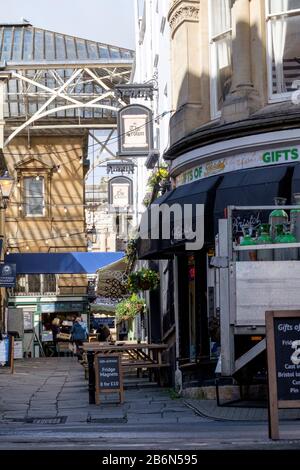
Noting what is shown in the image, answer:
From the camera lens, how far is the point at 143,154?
2555cm

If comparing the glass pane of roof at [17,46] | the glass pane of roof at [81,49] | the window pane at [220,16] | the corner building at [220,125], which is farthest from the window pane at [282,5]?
the glass pane of roof at [17,46]

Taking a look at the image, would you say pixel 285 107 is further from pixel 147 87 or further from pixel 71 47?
pixel 71 47

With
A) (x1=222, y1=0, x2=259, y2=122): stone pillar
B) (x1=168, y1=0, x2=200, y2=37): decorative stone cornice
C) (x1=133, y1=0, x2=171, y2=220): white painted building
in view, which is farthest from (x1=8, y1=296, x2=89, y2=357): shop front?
(x1=222, y1=0, x2=259, y2=122): stone pillar

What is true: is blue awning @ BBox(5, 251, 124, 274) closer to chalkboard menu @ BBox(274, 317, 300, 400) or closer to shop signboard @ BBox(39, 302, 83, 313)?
shop signboard @ BBox(39, 302, 83, 313)

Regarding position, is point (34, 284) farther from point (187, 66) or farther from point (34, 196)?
point (187, 66)

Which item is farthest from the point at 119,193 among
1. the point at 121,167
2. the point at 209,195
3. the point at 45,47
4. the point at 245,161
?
the point at 209,195

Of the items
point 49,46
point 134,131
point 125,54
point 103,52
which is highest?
point 49,46

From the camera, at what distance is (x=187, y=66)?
18.1 meters

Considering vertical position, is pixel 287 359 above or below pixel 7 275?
below

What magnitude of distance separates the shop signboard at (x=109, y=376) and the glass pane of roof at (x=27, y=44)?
37278 millimetres

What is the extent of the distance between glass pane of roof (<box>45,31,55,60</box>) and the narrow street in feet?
106

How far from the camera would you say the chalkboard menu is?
32.3ft

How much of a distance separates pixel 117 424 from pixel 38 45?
4253 cm

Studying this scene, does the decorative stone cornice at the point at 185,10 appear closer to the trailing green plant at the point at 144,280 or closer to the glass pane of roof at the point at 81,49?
the trailing green plant at the point at 144,280
